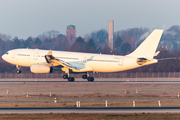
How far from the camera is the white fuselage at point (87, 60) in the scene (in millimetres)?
52688

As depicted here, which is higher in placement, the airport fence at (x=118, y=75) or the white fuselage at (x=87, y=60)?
the white fuselage at (x=87, y=60)

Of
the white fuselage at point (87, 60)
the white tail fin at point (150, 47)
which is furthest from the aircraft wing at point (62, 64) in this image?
the white tail fin at point (150, 47)

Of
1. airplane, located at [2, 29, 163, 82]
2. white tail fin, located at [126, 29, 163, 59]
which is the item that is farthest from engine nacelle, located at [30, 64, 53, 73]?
white tail fin, located at [126, 29, 163, 59]

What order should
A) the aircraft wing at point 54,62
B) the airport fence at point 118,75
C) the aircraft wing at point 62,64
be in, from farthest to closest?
the airport fence at point 118,75
the aircraft wing at point 62,64
the aircraft wing at point 54,62

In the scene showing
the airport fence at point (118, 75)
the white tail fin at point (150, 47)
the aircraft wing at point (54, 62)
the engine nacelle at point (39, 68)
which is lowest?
the airport fence at point (118, 75)

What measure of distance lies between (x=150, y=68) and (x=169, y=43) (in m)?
118

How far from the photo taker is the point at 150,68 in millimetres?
73938

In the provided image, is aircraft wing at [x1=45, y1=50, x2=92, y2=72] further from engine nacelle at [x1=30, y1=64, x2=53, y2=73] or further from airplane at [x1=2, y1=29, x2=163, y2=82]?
engine nacelle at [x1=30, y1=64, x2=53, y2=73]

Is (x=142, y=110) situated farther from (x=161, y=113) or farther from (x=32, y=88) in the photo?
(x=32, y=88)

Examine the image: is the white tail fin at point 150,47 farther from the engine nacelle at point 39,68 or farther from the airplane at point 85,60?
the engine nacelle at point 39,68

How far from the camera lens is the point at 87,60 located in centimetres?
5456

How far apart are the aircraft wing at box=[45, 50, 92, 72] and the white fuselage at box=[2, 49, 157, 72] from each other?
242 mm

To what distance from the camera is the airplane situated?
52.2 metres

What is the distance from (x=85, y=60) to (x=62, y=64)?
405 centimetres
